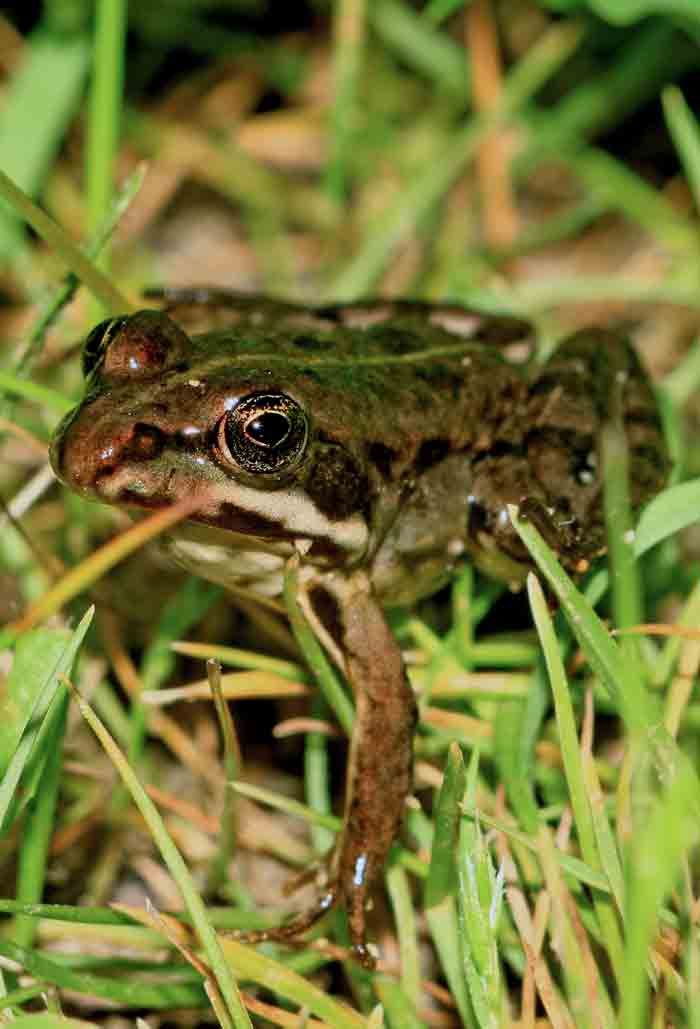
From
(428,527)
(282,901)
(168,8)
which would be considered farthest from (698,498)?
(168,8)

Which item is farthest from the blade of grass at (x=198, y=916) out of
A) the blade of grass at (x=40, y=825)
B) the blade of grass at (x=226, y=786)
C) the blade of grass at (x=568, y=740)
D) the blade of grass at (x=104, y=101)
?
the blade of grass at (x=104, y=101)

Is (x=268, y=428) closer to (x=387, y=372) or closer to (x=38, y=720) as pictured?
(x=387, y=372)

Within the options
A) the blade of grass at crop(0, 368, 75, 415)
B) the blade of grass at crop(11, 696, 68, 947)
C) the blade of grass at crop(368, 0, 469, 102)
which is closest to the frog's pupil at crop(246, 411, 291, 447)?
the blade of grass at crop(0, 368, 75, 415)

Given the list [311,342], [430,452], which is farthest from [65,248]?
[430,452]

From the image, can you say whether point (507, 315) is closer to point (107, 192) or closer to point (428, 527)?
point (428, 527)

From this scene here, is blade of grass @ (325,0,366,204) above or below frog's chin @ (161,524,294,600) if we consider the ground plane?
above

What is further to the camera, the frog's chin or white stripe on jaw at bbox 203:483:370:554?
the frog's chin

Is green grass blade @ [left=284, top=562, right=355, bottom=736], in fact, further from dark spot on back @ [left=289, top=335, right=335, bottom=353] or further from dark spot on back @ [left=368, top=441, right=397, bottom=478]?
dark spot on back @ [left=289, top=335, right=335, bottom=353]

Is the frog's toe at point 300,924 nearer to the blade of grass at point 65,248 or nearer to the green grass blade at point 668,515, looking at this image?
the green grass blade at point 668,515
